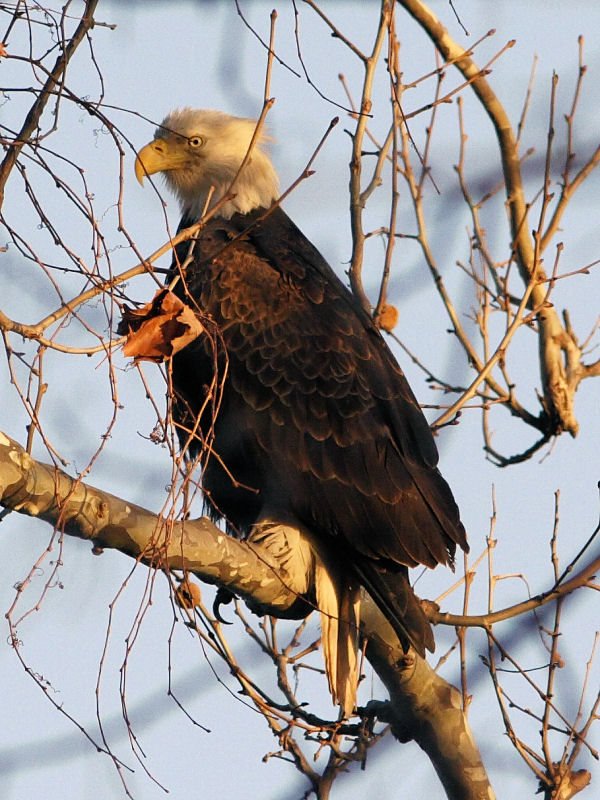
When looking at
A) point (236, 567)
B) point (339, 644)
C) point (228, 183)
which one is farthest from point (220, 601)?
point (228, 183)

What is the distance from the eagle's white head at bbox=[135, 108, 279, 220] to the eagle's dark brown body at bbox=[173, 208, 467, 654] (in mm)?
857

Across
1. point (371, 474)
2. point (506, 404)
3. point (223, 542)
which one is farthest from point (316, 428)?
point (506, 404)

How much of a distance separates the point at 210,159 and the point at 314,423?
1743mm

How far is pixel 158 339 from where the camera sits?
277 centimetres

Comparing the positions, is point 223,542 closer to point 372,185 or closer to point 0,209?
point 0,209

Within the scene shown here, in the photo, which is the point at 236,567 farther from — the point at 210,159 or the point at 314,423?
the point at 210,159

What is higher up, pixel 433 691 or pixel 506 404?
pixel 506 404

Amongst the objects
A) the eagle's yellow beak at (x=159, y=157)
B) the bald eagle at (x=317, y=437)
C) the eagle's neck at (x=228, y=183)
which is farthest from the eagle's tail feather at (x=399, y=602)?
the eagle's yellow beak at (x=159, y=157)

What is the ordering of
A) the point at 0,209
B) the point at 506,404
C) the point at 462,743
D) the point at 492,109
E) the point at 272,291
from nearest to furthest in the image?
1. the point at 0,209
2. the point at 462,743
3. the point at 272,291
4. the point at 492,109
5. the point at 506,404

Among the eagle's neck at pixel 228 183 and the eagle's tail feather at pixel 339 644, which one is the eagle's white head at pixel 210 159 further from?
the eagle's tail feather at pixel 339 644

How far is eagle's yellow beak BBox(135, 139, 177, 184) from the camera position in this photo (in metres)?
5.46

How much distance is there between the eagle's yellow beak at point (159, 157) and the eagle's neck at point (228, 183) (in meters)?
0.08

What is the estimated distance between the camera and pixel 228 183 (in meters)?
5.58

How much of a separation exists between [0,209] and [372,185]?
1.99m
